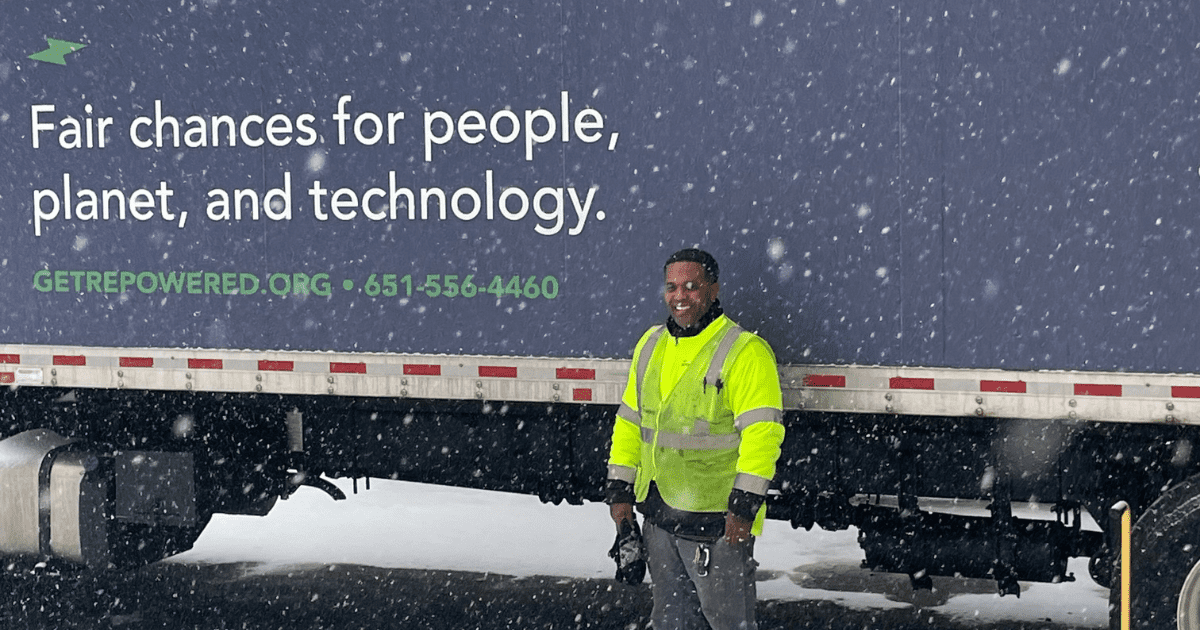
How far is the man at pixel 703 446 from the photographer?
5215 millimetres

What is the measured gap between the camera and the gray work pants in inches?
208

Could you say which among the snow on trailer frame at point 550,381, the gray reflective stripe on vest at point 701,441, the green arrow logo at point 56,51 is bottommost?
the gray reflective stripe on vest at point 701,441

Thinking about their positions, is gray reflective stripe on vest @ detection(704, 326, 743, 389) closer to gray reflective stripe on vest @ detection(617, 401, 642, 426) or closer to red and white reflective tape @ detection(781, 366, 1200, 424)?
gray reflective stripe on vest @ detection(617, 401, 642, 426)

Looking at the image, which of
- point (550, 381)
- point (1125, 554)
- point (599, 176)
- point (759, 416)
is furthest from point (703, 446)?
point (1125, 554)

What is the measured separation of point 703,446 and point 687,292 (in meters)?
0.54

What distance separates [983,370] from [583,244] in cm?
167

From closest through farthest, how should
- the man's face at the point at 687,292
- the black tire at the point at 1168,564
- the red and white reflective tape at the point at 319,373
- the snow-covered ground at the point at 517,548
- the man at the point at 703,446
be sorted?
the man at the point at 703,446 < the man's face at the point at 687,292 < the black tire at the point at 1168,564 < the red and white reflective tape at the point at 319,373 < the snow-covered ground at the point at 517,548

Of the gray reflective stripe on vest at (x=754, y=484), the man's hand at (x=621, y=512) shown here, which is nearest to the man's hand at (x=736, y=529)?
Result: the gray reflective stripe on vest at (x=754, y=484)

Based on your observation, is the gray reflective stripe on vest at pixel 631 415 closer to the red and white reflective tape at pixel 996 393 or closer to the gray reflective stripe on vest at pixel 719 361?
the gray reflective stripe on vest at pixel 719 361

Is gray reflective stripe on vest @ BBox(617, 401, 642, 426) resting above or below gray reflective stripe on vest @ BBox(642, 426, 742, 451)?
above

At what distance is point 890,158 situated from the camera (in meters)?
5.77

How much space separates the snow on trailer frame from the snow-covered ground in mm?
1959

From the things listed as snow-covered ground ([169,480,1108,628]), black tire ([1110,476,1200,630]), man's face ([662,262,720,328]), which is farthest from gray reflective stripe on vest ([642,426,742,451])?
snow-covered ground ([169,480,1108,628])

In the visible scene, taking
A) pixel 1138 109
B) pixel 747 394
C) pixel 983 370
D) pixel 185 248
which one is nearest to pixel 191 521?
pixel 185 248
